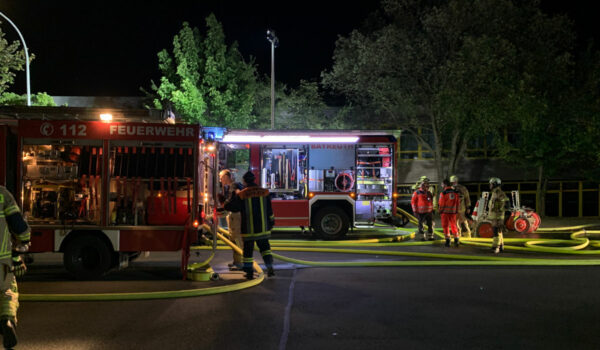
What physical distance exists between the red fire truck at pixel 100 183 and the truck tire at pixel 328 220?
527cm

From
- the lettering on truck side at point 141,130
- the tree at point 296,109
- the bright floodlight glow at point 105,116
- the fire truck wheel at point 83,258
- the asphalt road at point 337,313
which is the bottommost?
the asphalt road at point 337,313

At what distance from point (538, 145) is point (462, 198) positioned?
33.7 ft

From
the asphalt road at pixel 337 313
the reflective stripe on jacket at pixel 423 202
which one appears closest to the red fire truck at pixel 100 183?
the asphalt road at pixel 337 313

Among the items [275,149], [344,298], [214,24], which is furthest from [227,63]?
[344,298]

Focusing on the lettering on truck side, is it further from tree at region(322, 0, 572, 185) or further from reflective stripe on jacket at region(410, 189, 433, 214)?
tree at region(322, 0, 572, 185)

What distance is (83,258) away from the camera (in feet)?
27.6

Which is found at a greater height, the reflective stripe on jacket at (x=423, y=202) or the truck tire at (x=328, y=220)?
the reflective stripe on jacket at (x=423, y=202)

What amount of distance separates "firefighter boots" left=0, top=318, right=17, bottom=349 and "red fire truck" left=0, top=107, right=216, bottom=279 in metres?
3.70

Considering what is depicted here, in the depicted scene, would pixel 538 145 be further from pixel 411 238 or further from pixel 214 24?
pixel 214 24

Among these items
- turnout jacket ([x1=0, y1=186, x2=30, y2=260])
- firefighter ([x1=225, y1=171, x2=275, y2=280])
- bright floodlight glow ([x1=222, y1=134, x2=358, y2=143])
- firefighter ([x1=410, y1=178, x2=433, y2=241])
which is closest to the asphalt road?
firefighter ([x1=225, y1=171, x2=275, y2=280])

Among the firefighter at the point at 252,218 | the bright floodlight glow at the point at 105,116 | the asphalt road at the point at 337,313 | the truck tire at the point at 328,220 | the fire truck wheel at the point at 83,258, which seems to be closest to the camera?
the asphalt road at the point at 337,313

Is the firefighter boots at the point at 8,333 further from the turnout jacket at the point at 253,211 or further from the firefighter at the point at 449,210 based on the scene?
the firefighter at the point at 449,210

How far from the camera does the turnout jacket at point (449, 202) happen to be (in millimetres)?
11680

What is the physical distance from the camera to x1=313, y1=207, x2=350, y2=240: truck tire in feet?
43.8
